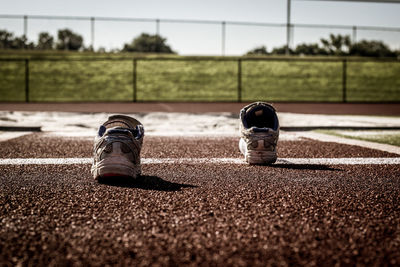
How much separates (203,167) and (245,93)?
2177 centimetres

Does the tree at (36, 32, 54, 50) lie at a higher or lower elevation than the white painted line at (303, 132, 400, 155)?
higher

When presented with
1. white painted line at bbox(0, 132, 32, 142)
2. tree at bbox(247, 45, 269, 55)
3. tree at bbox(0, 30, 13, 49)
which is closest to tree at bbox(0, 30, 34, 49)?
tree at bbox(0, 30, 13, 49)

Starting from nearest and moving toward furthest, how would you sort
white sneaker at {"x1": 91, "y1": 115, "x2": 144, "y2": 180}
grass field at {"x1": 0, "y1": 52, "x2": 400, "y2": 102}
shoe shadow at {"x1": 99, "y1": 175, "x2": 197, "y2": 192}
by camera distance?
shoe shadow at {"x1": 99, "y1": 175, "x2": 197, "y2": 192} < white sneaker at {"x1": 91, "y1": 115, "x2": 144, "y2": 180} < grass field at {"x1": 0, "y1": 52, "x2": 400, "y2": 102}

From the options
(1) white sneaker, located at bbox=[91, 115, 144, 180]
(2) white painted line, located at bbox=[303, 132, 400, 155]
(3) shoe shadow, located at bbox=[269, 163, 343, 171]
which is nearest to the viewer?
(1) white sneaker, located at bbox=[91, 115, 144, 180]

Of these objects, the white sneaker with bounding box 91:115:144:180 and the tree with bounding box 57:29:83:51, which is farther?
the tree with bounding box 57:29:83:51

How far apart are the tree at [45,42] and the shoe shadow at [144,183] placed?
29996 mm

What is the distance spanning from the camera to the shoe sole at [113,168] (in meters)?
3.84

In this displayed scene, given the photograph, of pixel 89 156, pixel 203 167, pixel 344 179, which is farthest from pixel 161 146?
pixel 344 179

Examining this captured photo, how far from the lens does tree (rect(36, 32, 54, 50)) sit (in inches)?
Result: 1262

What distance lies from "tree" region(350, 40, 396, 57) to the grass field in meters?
2.36

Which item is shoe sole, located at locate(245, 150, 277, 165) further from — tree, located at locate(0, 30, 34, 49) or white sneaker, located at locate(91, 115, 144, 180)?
tree, located at locate(0, 30, 34, 49)

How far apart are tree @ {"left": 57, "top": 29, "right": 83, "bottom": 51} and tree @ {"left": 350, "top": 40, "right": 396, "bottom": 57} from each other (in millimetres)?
22322

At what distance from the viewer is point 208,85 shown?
92.1ft

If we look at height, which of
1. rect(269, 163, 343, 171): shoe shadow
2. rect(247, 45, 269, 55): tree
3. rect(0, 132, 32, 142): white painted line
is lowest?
rect(269, 163, 343, 171): shoe shadow
